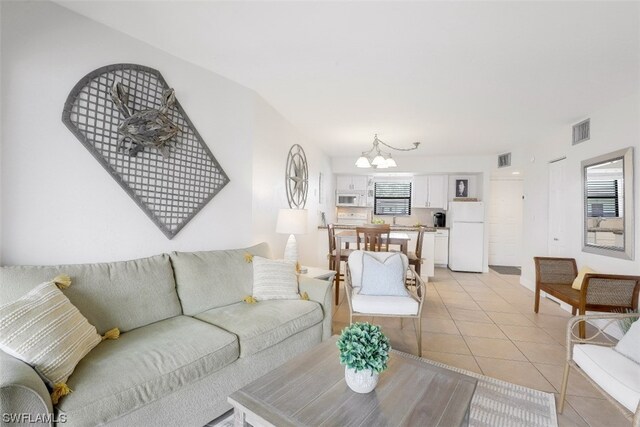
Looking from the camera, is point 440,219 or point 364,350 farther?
point 440,219

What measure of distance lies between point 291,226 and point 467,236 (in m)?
4.38

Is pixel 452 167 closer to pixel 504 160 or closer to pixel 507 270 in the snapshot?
pixel 504 160

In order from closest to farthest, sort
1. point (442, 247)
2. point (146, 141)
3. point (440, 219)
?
1. point (146, 141)
2. point (442, 247)
3. point (440, 219)

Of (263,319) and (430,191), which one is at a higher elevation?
(430,191)

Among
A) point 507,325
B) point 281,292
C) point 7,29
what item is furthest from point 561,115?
point 7,29

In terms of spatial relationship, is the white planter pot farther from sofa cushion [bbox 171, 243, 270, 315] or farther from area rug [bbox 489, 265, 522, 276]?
area rug [bbox 489, 265, 522, 276]

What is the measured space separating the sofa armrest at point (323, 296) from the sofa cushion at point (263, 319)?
0.24ft

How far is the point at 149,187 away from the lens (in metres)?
2.26

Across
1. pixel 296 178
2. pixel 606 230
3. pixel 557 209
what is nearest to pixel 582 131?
pixel 557 209

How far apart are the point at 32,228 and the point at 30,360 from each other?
912 mm

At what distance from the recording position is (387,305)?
99.0 inches

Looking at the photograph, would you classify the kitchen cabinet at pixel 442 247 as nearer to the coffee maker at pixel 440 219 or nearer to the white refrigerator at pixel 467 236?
the white refrigerator at pixel 467 236

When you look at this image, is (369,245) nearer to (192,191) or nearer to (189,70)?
(192,191)

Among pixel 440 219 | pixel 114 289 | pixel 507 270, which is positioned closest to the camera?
pixel 114 289
